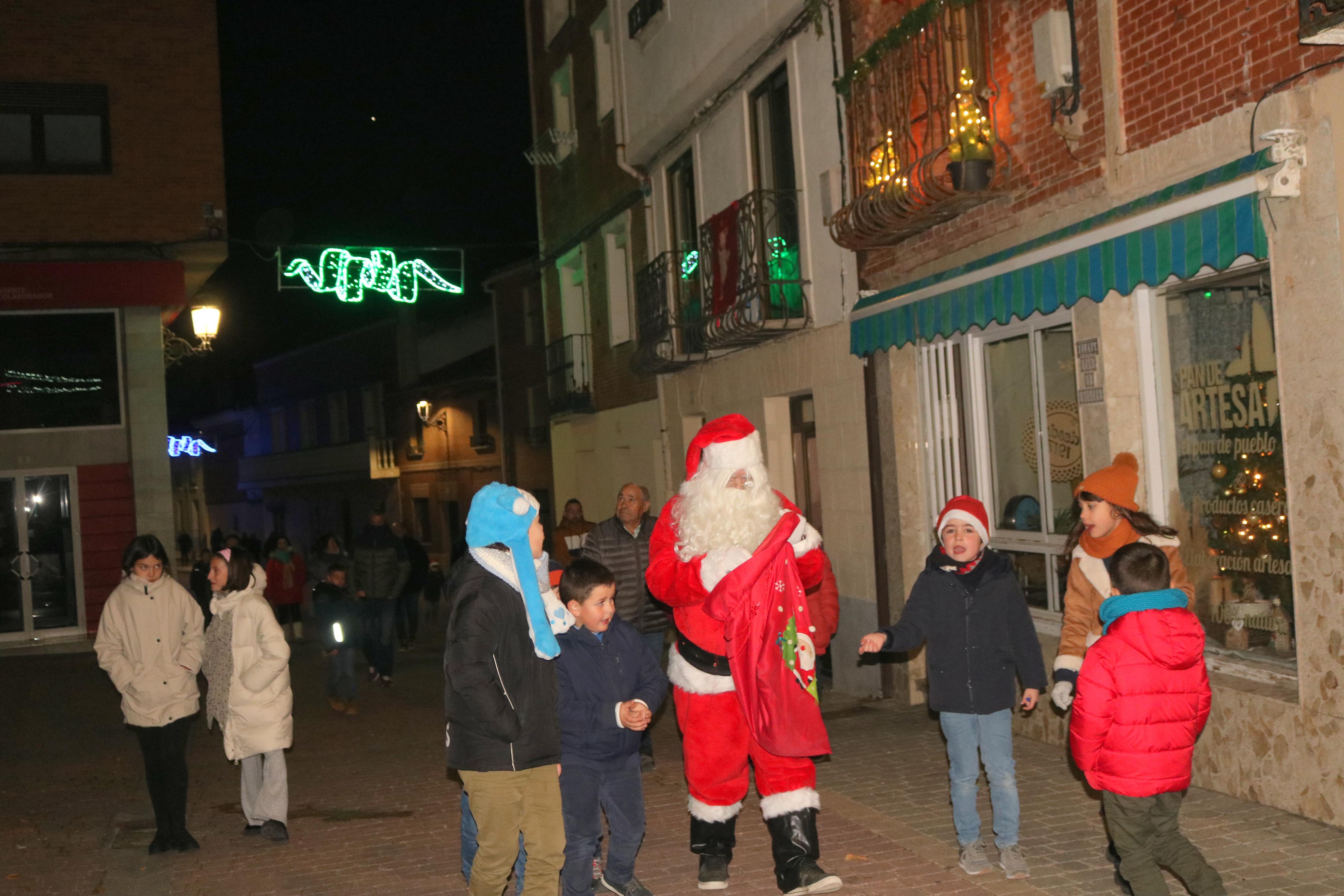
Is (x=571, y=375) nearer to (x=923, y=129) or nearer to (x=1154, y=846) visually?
(x=923, y=129)

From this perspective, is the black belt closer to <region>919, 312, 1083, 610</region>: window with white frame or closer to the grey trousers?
the grey trousers

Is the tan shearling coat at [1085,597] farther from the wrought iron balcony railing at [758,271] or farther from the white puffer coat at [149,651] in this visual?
the wrought iron balcony railing at [758,271]

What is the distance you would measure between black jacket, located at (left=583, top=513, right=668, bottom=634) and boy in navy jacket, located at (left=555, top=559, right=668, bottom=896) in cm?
324

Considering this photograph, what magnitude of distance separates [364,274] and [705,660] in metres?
14.3

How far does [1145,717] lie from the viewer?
4.71 m

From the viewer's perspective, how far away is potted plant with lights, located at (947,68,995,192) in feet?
28.8

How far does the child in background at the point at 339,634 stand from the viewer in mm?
11898

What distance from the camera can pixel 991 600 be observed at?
5.86 meters

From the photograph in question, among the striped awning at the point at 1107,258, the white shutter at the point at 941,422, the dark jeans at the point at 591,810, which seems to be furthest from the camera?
the white shutter at the point at 941,422

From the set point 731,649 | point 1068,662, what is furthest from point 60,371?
point 1068,662

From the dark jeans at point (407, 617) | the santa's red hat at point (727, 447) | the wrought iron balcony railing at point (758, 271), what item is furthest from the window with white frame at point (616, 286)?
the santa's red hat at point (727, 447)

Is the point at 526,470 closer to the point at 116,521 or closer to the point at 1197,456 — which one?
the point at 116,521

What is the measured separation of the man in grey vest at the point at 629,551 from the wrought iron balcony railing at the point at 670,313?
5200 mm

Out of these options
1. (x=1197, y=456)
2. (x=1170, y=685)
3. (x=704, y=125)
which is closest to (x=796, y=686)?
(x=1170, y=685)
